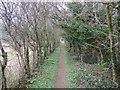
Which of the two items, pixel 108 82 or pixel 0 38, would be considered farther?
pixel 0 38

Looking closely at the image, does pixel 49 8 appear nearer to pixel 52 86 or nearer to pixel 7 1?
pixel 7 1

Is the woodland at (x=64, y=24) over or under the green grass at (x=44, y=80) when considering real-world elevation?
over

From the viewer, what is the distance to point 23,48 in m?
6.13

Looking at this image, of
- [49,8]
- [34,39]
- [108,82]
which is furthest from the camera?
[34,39]

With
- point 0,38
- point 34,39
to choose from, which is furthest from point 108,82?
point 34,39

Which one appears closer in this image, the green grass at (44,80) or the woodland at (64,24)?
the woodland at (64,24)

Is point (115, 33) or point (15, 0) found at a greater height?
point (15, 0)

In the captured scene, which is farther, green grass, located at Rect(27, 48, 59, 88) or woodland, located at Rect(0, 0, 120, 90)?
green grass, located at Rect(27, 48, 59, 88)

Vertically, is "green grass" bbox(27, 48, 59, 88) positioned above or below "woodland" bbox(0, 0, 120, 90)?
below

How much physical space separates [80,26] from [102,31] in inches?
33.3

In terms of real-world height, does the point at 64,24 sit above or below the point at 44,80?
above

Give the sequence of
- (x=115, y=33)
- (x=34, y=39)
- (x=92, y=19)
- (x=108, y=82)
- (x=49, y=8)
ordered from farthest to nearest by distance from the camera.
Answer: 1. (x=34, y=39)
2. (x=49, y=8)
3. (x=92, y=19)
4. (x=108, y=82)
5. (x=115, y=33)

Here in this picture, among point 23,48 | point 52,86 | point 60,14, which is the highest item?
point 60,14

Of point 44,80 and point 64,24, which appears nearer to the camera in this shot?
point 44,80
